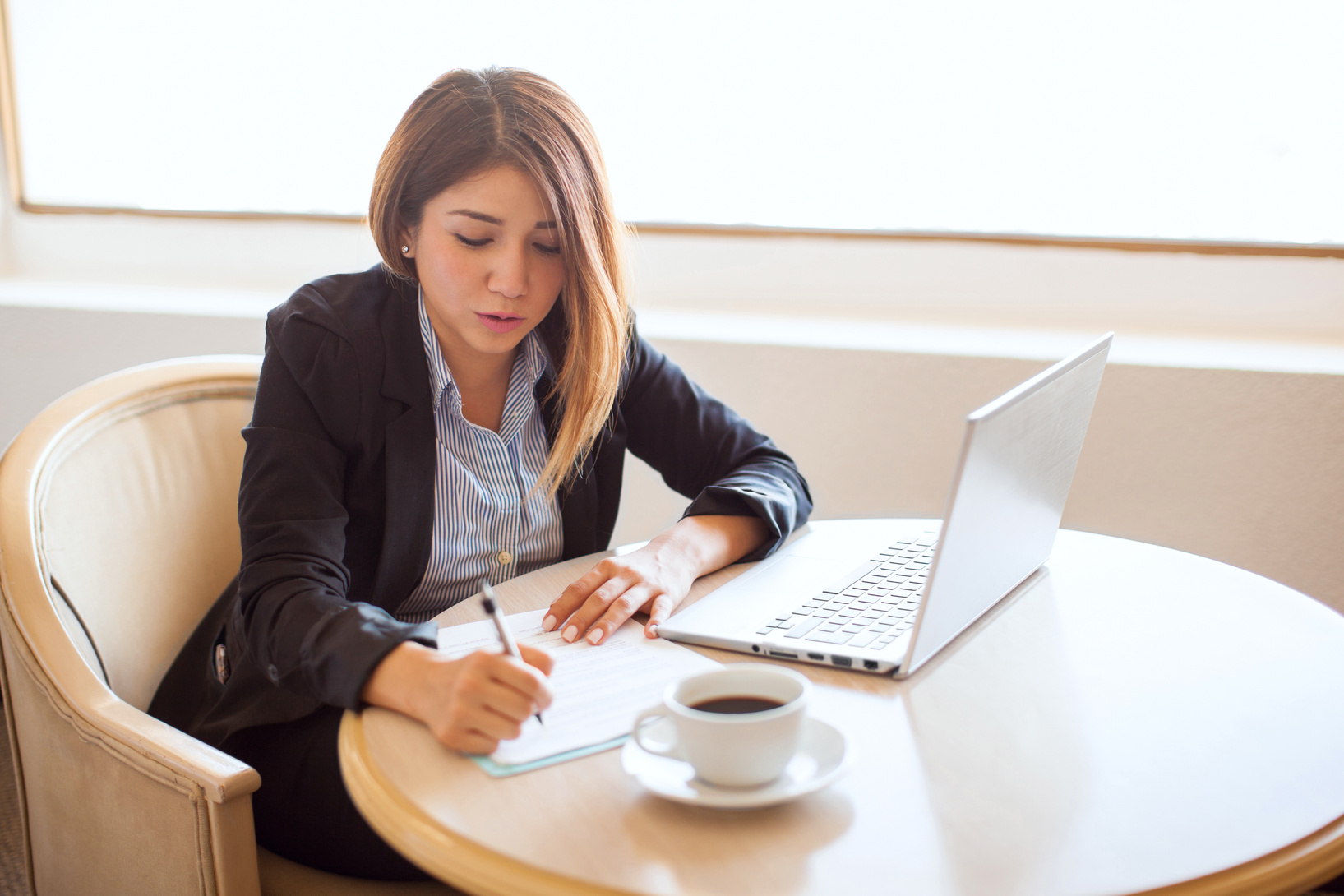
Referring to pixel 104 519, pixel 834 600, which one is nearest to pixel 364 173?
pixel 104 519

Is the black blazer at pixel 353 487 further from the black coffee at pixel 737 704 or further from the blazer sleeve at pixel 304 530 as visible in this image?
the black coffee at pixel 737 704

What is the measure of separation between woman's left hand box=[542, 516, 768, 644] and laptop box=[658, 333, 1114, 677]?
30 millimetres

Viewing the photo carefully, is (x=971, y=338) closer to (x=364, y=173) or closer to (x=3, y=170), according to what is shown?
(x=364, y=173)

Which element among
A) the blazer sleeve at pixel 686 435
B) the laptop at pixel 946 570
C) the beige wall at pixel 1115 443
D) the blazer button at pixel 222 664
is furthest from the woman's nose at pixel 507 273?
the beige wall at pixel 1115 443

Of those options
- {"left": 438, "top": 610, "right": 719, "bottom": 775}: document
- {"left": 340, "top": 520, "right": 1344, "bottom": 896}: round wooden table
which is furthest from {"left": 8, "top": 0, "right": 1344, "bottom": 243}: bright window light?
{"left": 438, "top": 610, "right": 719, "bottom": 775}: document

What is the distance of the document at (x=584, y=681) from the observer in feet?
2.34

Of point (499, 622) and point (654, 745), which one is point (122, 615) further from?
point (654, 745)

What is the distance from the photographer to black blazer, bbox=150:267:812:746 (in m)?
0.88

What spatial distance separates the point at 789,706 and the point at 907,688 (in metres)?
0.24

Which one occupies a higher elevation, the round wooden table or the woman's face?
the woman's face

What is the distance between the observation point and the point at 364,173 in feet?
7.33

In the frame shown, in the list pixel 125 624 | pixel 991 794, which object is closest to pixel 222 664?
pixel 125 624

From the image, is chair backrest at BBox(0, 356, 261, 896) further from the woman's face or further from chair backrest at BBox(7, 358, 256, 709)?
the woman's face

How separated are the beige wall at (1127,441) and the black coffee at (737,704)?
3.88 ft
